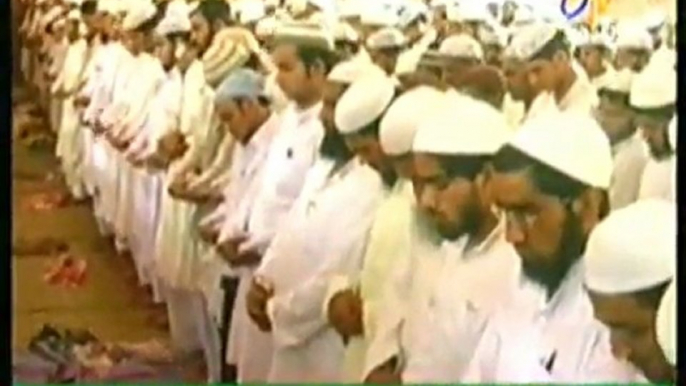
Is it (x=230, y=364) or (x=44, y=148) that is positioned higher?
(x=44, y=148)

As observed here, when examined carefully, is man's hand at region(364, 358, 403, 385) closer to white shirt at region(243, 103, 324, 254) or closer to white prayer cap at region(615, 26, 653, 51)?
white shirt at region(243, 103, 324, 254)

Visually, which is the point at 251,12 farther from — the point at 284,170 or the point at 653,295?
the point at 653,295

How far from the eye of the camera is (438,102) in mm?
917

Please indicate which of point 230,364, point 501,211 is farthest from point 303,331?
point 501,211

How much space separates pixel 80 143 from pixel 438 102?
260 mm

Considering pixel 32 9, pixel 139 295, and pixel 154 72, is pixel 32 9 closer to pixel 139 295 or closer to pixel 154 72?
pixel 154 72

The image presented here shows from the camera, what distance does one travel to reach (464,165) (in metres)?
0.91

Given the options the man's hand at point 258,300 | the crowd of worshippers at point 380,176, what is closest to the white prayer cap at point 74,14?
the crowd of worshippers at point 380,176

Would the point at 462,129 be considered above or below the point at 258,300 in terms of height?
above

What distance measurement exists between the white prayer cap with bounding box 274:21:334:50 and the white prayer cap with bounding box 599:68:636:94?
0.66 ft

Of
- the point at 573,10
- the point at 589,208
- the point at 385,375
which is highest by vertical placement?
the point at 573,10

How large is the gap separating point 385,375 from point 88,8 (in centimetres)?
34

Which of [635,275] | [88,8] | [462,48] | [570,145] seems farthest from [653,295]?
[88,8]

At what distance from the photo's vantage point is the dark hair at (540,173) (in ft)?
2.96
